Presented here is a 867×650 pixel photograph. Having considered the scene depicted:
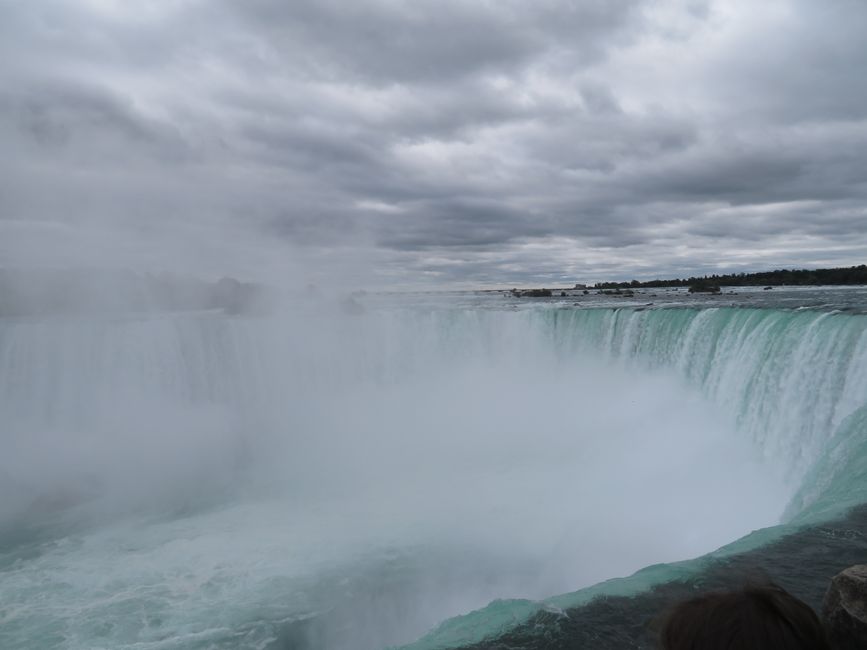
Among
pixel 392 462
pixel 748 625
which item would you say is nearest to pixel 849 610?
pixel 748 625

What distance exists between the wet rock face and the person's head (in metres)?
2.24

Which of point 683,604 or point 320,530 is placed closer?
point 683,604

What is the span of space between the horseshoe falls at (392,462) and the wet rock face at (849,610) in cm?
157

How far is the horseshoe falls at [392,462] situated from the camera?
7566 millimetres

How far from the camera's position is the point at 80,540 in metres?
10.6

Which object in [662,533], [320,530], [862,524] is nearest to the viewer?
[862,524]

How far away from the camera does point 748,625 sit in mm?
1148

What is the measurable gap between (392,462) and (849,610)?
42.9 ft

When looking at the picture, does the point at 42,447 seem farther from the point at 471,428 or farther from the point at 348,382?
the point at 471,428

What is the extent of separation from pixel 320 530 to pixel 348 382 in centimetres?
1079

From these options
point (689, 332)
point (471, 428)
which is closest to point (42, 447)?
point (471, 428)

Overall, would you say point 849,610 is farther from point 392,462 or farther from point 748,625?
point 392,462

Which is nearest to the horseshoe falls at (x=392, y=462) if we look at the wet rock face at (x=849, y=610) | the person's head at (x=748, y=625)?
the wet rock face at (x=849, y=610)

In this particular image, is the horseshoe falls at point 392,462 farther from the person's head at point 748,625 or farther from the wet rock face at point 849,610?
the person's head at point 748,625
